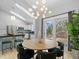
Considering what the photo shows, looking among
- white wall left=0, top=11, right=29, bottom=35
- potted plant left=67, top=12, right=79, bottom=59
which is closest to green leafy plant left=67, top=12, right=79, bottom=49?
potted plant left=67, top=12, right=79, bottom=59

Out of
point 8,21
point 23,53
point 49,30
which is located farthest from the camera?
point 8,21

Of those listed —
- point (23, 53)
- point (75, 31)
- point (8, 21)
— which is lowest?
point (23, 53)

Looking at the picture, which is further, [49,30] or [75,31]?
[49,30]

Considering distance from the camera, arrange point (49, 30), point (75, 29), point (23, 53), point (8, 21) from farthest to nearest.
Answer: point (8, 21) < point (49, 30) < point (23, 53) < point (75, 29)

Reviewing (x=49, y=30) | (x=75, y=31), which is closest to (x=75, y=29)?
(x=75, y=31)

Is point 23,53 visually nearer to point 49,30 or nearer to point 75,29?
point 75,29

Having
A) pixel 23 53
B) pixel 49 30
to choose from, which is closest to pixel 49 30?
pixel 49 30

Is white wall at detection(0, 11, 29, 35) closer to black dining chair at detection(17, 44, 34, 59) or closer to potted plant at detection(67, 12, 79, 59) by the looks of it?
black dining chair at detection(17, 44, 34, 59)

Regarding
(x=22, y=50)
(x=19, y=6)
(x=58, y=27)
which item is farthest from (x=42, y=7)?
(x=19, y=6)

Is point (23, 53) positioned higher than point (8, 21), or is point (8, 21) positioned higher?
point (8, 21)

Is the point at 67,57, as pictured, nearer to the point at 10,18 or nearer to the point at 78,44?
the point at 78,44

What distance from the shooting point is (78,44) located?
3.95m

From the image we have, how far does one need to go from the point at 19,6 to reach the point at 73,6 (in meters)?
4.06

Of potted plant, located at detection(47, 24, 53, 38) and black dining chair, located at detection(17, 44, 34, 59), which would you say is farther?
potted plant, located at detection(47, 24, 53, 38)
